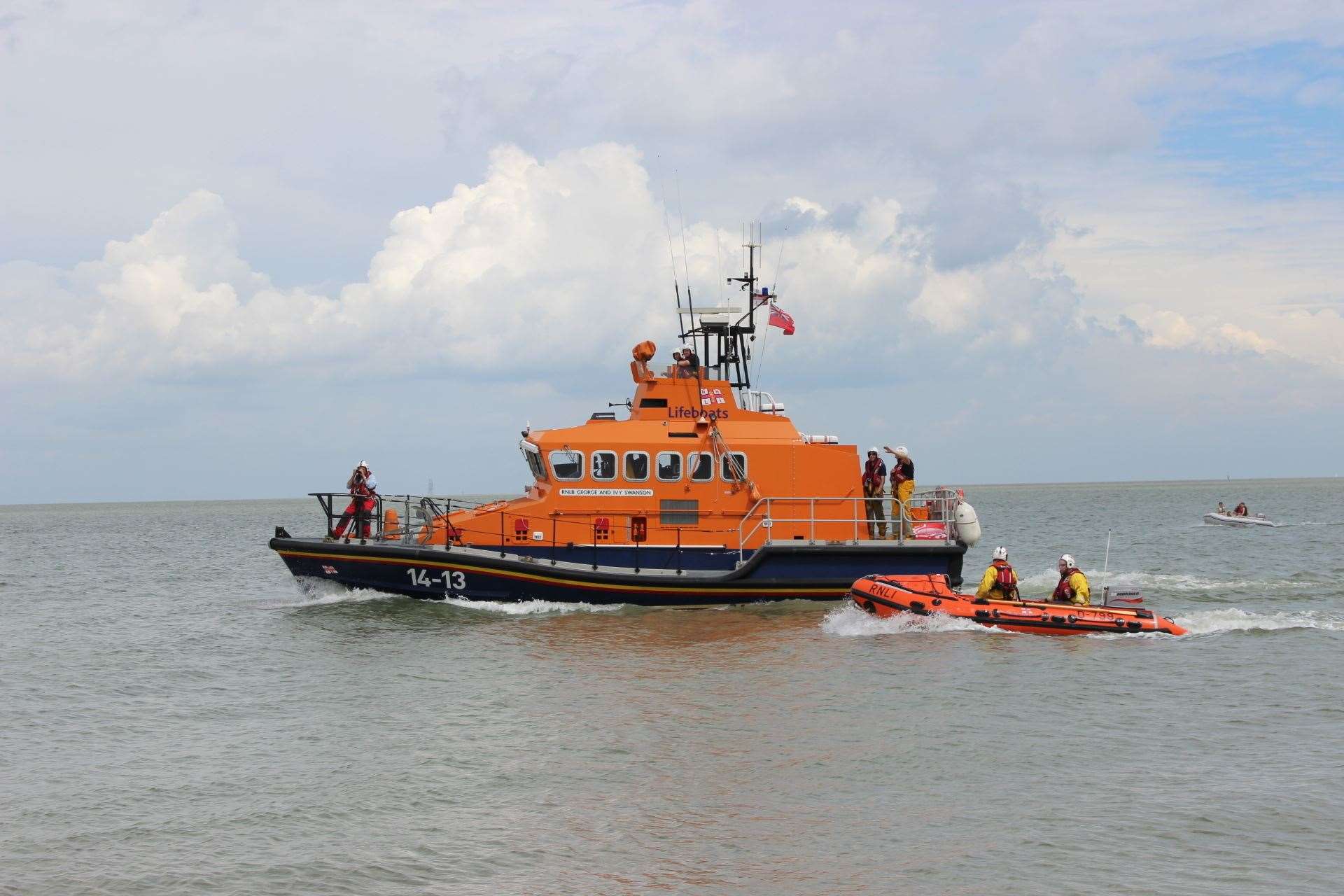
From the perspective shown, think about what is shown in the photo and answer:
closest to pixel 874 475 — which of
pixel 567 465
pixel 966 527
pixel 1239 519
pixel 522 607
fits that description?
pixel 966 527

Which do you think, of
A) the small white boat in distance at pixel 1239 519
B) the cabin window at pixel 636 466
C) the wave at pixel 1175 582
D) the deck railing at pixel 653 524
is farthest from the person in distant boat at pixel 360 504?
the small white boat in distance at pixel 1239 519

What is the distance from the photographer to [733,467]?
17.0 m

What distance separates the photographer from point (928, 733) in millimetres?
10531

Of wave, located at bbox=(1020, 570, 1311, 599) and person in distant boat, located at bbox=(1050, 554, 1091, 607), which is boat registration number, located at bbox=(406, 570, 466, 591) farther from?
wave, located at bbox=(1020, 570, 1311, 599)

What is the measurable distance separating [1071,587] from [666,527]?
5.31 metres

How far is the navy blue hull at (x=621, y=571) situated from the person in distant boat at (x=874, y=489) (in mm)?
687

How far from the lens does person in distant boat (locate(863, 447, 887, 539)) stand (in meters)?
17.5

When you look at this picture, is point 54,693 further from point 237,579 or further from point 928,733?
point 237,579

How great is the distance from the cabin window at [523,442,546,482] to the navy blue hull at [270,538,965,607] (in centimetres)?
113

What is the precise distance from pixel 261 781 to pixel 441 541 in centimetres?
798

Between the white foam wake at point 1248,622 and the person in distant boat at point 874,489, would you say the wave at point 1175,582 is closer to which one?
the white foam wake at point 1248,622

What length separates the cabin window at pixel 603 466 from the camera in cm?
1703

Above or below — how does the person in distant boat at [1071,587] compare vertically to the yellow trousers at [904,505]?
below

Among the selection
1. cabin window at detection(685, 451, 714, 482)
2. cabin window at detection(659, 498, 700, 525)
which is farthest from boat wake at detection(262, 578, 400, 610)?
cabin window at detection(685, 451, 714, 482)
